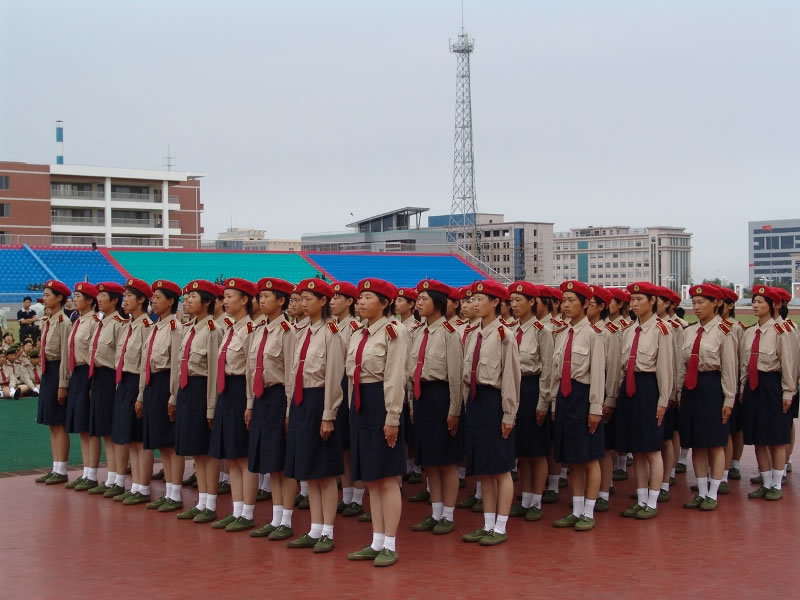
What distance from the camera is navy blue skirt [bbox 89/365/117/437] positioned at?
338 inches

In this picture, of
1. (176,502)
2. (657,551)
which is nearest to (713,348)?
(657,551)

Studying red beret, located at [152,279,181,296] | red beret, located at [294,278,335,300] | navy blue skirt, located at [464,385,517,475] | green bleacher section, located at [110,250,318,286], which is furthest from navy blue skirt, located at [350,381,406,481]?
green bleacher section, located at [110,250,318,286]

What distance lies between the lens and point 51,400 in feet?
29.9

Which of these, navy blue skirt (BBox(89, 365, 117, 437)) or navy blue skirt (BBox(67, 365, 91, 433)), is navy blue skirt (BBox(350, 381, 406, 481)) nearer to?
navy blue skirt (BBox(89, 365, 117, 437))

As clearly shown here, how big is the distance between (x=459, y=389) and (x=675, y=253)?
11584 cm

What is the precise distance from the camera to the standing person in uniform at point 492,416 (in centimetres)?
684

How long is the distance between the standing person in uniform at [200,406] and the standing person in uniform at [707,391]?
408 centimetres

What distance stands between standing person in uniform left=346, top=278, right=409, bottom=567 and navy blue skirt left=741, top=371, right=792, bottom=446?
3800mm

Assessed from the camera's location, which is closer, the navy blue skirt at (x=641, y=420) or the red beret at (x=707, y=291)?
the navy blue skirt at (x=641, y=420)

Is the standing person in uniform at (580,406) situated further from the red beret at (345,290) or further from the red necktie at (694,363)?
the red beret at (345,290)

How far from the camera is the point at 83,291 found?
9047 mm

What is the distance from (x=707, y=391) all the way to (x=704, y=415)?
0.22 metres

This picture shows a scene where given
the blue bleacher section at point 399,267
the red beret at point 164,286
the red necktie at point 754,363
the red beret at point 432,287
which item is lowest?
the red necktie at point 754,363

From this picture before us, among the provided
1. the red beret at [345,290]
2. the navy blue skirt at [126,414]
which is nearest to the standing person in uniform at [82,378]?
the navy blue skirt at [126,414]
